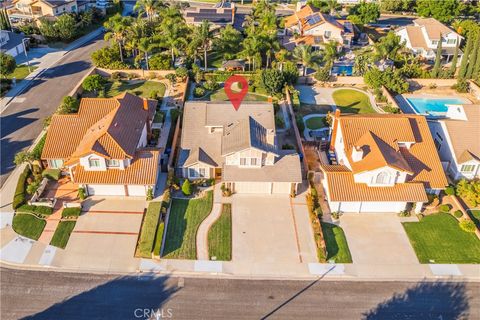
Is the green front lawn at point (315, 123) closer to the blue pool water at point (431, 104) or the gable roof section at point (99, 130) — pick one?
the blue pool water at point (431, 104)

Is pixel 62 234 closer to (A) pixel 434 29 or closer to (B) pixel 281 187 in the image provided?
(B) pixel 281 187

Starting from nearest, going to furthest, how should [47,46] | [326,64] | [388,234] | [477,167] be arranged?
[388,234] < [477,167] < [326,64] < [47,46]

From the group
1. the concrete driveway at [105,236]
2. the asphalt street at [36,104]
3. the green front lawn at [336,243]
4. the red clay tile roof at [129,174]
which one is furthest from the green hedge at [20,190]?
the green front lawn at [336,243]

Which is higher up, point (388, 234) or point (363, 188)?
point (363, 188)

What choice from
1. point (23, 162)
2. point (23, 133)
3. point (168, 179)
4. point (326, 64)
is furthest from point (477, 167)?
point (23, 133)

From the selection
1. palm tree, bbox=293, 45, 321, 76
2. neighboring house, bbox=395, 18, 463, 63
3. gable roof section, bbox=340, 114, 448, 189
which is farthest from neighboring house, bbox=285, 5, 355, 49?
gable roof section, bbox=340, 114, 448, 189

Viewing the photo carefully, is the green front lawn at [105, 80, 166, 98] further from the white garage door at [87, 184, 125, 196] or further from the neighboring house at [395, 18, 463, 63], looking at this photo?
the neighboring house at [395, 18, 463, 63]

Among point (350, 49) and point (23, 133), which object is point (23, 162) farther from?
point (350, 49)
